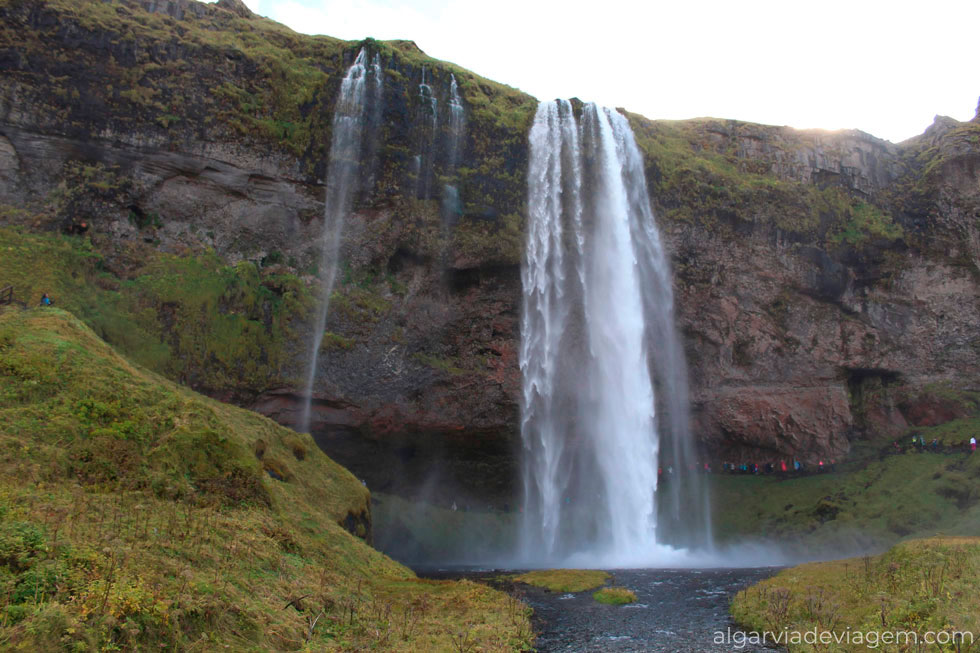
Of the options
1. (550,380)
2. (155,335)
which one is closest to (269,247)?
(155,335)

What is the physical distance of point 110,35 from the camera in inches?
1124

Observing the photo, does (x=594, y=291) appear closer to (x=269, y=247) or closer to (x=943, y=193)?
(x=269, y=247)

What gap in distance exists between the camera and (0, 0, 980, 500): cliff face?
2806 centimetres

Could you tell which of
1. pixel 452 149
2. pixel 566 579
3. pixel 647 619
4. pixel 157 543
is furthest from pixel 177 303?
pixel 647 619

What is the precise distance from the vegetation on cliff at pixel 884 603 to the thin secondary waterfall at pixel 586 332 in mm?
14287

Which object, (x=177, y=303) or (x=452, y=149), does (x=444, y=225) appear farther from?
(x=177, y=303)

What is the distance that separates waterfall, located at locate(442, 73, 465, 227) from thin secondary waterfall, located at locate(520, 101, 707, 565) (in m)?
4.08

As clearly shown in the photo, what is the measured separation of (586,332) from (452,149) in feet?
39.6

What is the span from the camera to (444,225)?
32344 millimetres

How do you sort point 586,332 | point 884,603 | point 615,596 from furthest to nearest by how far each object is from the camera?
point 586,332 < point 615,596 < point 884,603

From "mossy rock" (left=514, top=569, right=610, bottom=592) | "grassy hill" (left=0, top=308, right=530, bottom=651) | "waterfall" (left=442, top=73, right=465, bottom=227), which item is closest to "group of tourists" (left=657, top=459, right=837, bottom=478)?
"mossy rock" (left=514, top=569, right=610, bottom=592)

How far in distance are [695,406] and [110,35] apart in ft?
116

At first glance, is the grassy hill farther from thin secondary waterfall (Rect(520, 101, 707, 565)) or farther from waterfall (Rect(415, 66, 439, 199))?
waterfall (Rect(415, 66, 439, 199))

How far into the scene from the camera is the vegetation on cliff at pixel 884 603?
34.2 feet
